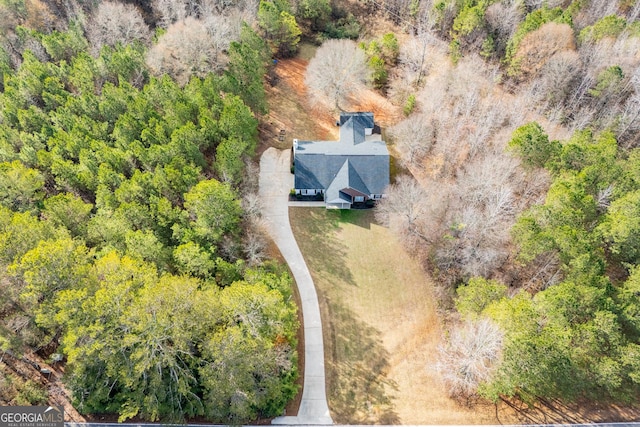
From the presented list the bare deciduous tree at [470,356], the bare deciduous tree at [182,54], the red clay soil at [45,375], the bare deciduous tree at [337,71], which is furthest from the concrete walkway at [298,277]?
the red clay soil at [45,375]

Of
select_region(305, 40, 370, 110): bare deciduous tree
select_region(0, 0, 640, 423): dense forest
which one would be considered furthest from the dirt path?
select_region(305, 40, 370, 110): bare deciduous tree

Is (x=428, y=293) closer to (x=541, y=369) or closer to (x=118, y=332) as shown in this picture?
(x=541, y=369)

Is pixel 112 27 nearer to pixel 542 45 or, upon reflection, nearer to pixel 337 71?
pixel 337 71

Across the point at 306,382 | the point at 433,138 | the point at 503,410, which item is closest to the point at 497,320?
the point at 503,410

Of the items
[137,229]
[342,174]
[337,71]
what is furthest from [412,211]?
[137,229]

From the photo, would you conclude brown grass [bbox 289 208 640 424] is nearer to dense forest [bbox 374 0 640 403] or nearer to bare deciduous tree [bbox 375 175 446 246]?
dense forest [bbox 374 0 640 403]

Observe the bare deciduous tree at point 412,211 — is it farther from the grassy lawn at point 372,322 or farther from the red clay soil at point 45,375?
the red clay soil at point 45,375
